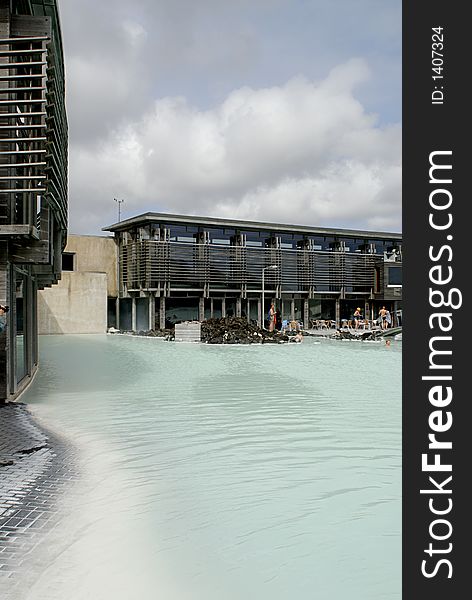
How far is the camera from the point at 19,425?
838 cm

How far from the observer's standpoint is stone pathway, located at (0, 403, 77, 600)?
13.4ft

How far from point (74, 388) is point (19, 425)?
427cm

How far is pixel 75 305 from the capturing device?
37844mm

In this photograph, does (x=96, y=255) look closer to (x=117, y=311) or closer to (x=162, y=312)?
(x=117, y=311)

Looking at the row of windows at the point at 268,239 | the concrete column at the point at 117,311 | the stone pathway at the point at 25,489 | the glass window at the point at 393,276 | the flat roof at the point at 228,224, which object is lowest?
the stone pathway at the point at 25,489

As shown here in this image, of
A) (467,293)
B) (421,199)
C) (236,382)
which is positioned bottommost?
(236,382)

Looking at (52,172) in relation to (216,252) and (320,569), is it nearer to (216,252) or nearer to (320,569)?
(320,569)

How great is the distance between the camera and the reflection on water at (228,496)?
3938mm

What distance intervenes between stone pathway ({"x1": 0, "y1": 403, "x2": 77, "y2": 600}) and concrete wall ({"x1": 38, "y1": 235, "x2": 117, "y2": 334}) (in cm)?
2952

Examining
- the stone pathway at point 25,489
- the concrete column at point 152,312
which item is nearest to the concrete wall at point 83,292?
the concrete column at point 152,312

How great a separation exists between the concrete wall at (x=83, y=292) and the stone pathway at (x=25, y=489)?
29.5 m

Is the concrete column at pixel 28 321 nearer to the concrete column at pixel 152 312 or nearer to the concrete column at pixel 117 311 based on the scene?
the concrete column at pixel 152 312

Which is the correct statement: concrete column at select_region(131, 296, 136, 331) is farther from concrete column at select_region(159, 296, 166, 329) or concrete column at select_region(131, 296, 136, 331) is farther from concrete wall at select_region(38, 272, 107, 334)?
concrete column at select_region(159, 296, 166, 329)

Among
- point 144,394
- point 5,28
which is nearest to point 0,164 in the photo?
point 5,28
